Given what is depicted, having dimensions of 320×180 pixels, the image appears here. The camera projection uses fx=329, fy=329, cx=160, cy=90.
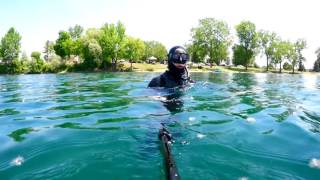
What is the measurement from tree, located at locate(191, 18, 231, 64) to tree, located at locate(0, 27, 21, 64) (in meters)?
46.7

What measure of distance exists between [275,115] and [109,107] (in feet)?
14.0

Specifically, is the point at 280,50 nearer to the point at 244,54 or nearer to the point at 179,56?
the point at 244,54

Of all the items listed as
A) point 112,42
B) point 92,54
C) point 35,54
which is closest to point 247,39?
point 112,42

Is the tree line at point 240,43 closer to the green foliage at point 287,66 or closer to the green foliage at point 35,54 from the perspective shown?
the green foliage at point 287,66

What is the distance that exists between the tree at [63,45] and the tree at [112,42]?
40.3 feet

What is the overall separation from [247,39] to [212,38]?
33.3ft

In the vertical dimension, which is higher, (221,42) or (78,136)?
(221,42)

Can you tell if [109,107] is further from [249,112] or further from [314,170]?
[314,170]

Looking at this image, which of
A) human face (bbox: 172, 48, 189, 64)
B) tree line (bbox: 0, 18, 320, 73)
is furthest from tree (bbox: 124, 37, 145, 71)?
human face (bbox: 172, 48, 189, 64)

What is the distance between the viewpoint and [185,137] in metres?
5.36

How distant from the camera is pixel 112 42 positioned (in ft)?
256

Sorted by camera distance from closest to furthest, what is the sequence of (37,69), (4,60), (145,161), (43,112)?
(145,161) → (43,112) → (37,69) → (4,60)

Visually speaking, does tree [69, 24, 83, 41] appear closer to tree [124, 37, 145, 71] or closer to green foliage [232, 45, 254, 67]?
tree [124, 37, 145, 71]

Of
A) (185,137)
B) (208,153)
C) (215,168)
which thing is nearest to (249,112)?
(185,137)
